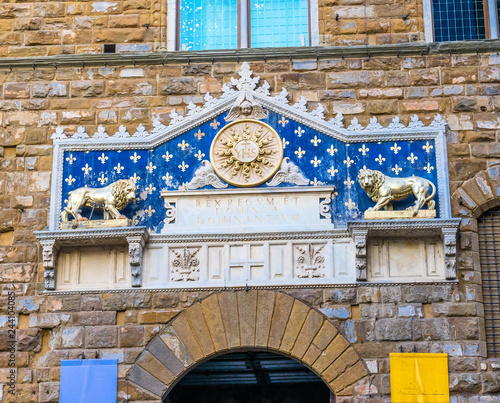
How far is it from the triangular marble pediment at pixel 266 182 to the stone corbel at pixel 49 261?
1.45 feet

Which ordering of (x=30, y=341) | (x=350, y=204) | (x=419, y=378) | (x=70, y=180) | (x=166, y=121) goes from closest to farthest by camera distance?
1. (x=419, y=378)
2. (x=30, y=341)
3. (x=350, y=204)
4. (x=70, y=180)
5. (x=166, y=121)

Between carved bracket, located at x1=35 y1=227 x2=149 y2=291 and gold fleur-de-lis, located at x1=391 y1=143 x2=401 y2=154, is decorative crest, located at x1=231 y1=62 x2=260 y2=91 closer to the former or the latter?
gold fleur-de-lis, located at x1=391 y1=143 x2=401 y2=154

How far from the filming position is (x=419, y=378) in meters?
12.3

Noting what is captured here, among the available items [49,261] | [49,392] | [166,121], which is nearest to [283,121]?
[166,121]

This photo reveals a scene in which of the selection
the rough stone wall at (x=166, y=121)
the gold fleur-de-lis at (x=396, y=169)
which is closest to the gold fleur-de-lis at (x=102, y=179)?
the rough stone wall at (x=166, y=121)

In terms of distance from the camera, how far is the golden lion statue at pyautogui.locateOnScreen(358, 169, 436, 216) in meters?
13.0

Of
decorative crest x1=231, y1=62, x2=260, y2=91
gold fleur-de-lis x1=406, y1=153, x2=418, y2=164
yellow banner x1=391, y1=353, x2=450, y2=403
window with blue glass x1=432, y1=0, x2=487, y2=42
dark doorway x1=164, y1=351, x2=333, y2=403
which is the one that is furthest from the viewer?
dark doorway x1=164, y1=351, x2=333, y2=403

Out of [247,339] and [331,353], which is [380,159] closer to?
[331,353]

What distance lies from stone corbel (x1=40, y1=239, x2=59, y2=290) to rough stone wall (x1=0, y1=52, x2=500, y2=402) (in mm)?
194

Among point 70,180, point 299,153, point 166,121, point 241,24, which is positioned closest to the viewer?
point 299,153

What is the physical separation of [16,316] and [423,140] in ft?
20.8

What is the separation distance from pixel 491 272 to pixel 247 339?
355cm

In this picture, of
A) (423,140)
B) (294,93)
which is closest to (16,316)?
(294,93)

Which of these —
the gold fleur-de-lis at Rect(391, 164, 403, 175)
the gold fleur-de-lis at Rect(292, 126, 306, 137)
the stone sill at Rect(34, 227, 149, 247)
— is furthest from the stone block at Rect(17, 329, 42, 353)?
the gold fleur-de-lis at Rect(391, 164, 403, 175)
